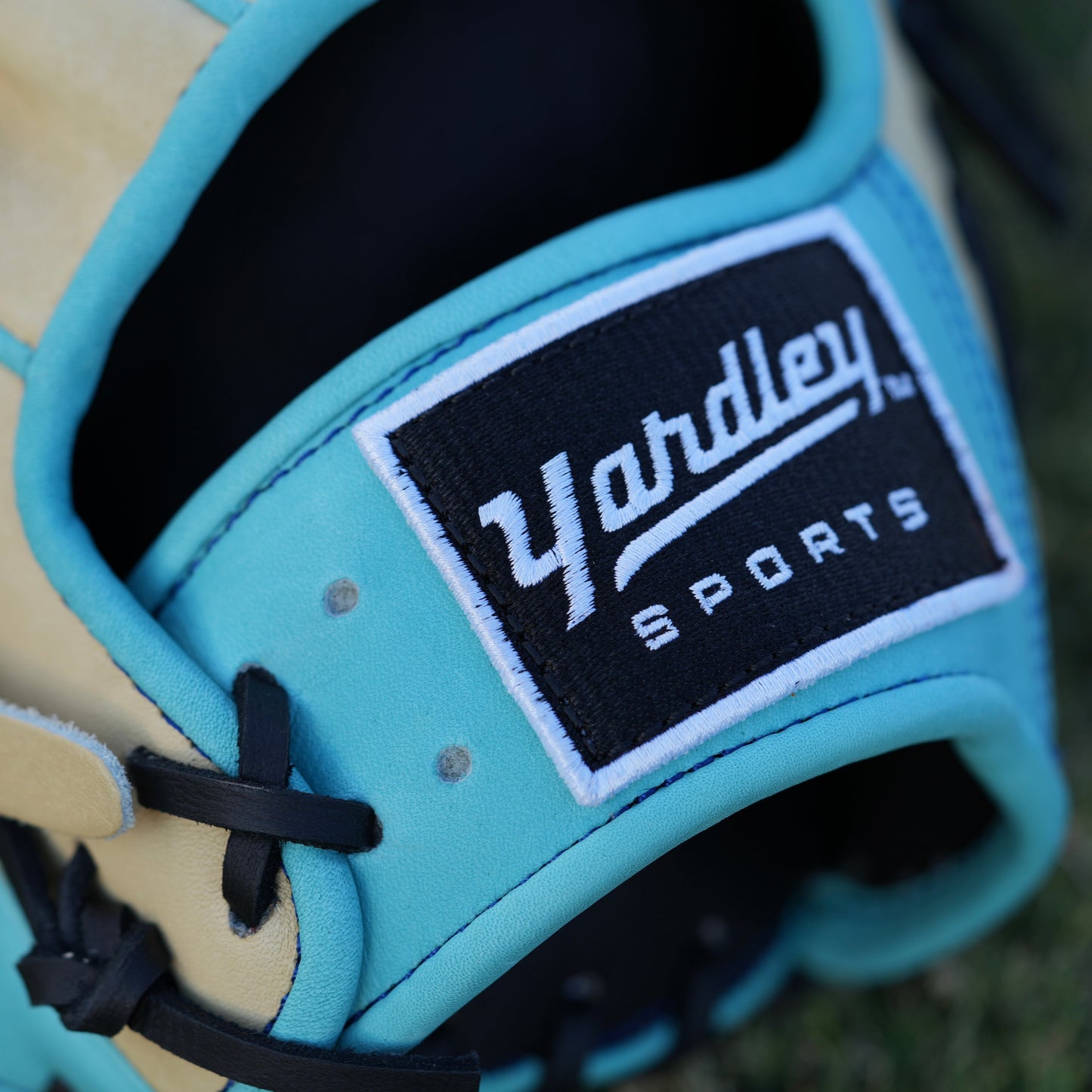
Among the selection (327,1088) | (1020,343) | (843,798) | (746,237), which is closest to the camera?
(327,1088)

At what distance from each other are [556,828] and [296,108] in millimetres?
463

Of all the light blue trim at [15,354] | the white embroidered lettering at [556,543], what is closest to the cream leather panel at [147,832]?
the light blue trim at [15,354]

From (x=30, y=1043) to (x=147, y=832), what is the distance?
271 millimetres

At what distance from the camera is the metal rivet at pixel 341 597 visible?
0.67 meters

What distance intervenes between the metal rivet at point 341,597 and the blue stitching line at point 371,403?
0.24 ft

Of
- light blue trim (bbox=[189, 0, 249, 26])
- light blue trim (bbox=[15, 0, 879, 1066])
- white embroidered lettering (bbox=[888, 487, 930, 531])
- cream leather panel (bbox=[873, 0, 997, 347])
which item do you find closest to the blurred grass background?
cream leather panel (bbox=[873, 0, 997, 347])

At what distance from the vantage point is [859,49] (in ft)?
2.79

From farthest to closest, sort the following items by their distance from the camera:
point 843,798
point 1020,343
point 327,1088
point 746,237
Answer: point 1020,343 < point 843,798 < point 746,237 < point 327,1088

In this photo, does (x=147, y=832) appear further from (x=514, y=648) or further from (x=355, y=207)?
(x=355, y=207)

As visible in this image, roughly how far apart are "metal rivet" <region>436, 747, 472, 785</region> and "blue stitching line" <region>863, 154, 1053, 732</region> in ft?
1.50

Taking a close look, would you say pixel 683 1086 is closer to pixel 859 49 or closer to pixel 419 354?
pixel 419 354

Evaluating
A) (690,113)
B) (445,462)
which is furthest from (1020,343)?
(445,462)

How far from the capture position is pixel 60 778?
66 cm

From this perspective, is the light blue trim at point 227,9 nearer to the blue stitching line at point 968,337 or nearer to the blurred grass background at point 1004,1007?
the blue stitching line at point 968,337
